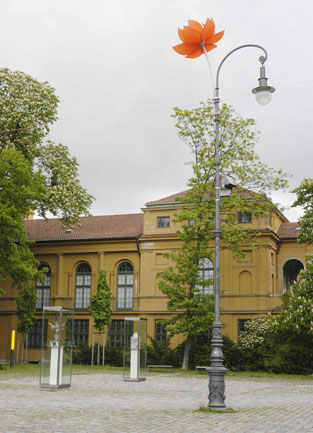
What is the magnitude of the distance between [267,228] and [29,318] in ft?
59.3

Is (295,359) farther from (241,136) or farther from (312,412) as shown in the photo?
(312,412)

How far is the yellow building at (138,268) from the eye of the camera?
4047 cm

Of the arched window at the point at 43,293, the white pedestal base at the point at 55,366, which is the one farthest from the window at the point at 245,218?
the white pedestal base at the point at 55,366

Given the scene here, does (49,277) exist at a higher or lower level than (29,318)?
higher

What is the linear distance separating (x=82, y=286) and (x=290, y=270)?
1723 cm

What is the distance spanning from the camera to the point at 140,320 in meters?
26.6

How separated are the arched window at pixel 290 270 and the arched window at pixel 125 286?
12.3 metres

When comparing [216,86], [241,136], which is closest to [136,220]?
[241,136]

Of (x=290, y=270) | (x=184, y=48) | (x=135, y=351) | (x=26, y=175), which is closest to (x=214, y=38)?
(x=184, y=48)

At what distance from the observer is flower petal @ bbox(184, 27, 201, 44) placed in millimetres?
14336

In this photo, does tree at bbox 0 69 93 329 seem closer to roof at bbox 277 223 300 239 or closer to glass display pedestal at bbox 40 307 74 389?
glass display pedestal at bbox 40 307 74 389

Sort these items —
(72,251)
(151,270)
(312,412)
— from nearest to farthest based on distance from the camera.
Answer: (312,412) < (151,270) < (72,251)

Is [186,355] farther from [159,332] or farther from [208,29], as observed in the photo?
[208,29]

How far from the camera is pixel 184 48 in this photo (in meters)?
14.5
